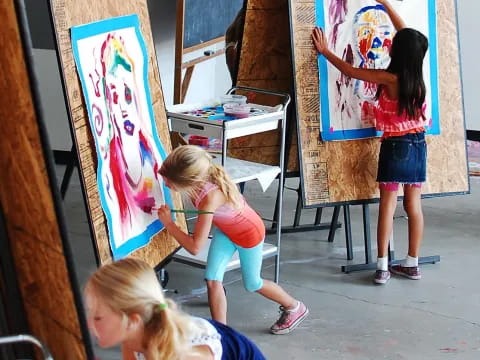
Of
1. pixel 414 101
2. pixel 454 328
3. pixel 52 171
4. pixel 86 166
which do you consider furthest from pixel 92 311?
pixel 414 101

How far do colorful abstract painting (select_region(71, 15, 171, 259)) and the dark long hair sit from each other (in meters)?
1.42

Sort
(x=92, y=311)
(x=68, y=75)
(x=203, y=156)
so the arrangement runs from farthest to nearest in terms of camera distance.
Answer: (x=203, y=156) < (x=68, y=75) < (x=92, y=311)

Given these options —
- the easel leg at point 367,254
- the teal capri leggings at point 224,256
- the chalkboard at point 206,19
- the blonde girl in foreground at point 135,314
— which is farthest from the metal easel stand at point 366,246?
the blonde girl in foreground at point 135,314

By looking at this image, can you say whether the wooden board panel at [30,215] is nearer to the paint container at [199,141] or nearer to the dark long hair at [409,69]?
the dark long hair at [409,69]

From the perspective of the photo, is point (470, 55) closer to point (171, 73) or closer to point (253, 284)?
point (171, 73)

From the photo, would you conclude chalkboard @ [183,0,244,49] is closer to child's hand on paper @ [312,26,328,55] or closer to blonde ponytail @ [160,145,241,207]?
child's hand on paper @ [312,26,328,55]

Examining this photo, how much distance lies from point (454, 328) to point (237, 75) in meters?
1.78

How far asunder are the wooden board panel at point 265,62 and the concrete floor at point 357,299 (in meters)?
0.68

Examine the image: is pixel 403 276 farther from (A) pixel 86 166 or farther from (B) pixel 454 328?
(A) pixel 86 166

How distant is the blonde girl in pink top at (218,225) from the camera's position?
3.62 meters

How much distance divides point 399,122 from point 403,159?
0.65 feet

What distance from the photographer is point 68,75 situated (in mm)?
3096

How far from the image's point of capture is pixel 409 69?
14.9 feet

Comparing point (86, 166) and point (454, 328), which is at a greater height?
point (86, 166)
